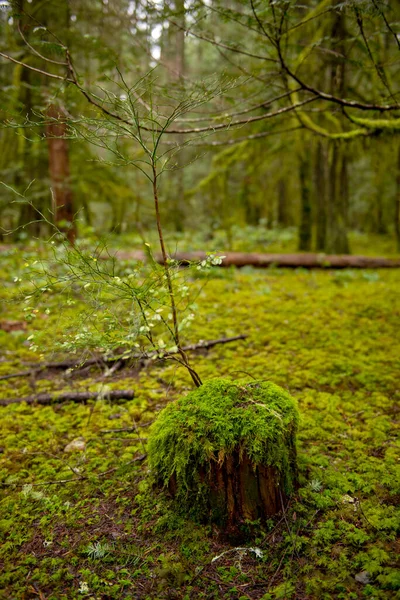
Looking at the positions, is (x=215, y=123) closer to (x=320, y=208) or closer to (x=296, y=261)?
(x=296, y=261)

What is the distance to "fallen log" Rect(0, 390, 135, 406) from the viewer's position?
3951mm

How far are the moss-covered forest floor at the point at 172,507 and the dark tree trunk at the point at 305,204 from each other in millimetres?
5876

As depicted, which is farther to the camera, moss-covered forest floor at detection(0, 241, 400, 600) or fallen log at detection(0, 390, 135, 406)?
fallen log at detection(0, 390, 135, 406)

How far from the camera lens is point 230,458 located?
97.9 inches

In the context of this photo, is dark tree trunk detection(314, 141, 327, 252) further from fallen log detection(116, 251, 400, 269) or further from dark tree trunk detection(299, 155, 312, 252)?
fallen log detection(116, 251, 400, 269)

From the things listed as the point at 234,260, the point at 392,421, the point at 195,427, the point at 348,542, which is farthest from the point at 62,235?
the point at 234,260

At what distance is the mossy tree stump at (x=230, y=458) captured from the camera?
249 centimetres

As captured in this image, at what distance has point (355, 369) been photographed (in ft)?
14.6

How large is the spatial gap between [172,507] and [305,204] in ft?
30.0

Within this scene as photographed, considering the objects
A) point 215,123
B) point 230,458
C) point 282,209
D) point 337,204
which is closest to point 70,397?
point 230,458

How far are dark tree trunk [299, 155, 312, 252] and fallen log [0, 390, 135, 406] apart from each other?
312 inches

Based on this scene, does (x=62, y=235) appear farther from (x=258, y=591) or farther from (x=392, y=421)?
(x=392, y=421)

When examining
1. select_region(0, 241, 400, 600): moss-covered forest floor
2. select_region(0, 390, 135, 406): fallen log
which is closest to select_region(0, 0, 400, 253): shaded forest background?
select_region(0, 390, 135, 406): fallen log

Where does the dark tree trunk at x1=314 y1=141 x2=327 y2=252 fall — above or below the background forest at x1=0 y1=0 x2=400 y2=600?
above
